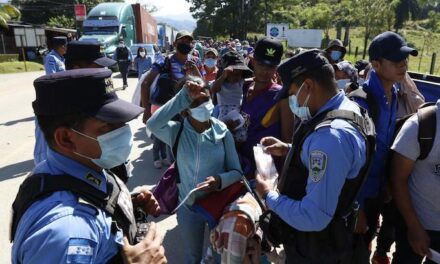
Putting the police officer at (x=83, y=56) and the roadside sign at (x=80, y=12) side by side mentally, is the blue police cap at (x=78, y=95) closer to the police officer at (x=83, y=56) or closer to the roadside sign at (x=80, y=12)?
the police officer at (x=83, y=56)

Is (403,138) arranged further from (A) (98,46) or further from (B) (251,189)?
(A) (98,46)

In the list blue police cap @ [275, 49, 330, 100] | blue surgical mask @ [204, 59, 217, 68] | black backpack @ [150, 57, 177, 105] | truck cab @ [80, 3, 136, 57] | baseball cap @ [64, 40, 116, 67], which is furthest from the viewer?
truck cab @ [80, 3, 136, 57]

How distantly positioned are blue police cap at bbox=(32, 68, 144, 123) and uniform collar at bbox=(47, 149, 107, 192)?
18 cm

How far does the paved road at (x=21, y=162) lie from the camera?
373cm

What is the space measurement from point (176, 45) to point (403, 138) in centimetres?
337

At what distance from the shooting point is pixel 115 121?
142 cm

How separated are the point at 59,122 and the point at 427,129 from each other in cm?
193

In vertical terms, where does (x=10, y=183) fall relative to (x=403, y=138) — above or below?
below

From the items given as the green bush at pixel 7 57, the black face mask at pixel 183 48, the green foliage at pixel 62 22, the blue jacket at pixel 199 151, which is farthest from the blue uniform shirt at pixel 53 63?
the green foliage at pixel 62 22

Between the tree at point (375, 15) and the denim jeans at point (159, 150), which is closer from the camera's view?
the denim jeans at point (159, 150)

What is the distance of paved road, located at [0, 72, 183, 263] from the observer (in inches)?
147

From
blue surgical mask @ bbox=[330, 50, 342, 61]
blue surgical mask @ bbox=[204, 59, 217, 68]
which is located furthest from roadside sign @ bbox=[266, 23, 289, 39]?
blue surgical mask @ bbox=[330, 50, 342, 61]

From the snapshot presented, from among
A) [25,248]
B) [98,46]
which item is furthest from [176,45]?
[25,248]

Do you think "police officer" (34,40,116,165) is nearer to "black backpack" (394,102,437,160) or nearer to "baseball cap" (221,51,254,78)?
"baseball cap" (221,51,254,78)
